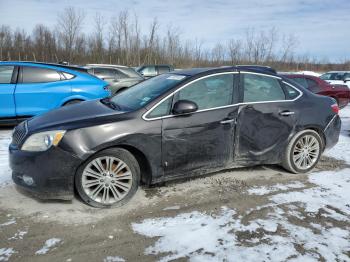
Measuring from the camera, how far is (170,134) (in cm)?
404

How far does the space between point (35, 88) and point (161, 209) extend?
16.1 ft

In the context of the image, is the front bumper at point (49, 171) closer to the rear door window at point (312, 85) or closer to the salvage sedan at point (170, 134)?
the salvage sedan at point (170, 134)

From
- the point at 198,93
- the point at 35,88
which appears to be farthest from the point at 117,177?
the point at 35,88

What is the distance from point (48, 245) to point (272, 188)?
9.35ft

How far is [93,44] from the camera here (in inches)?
1671

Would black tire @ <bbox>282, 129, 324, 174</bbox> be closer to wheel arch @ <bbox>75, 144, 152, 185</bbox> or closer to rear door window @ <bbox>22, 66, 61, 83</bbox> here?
wheel arch @ <bbox>75, 144, 152, 185</bbox>

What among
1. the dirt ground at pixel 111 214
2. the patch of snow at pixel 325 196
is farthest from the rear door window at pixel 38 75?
the patch of snow at pixel 325 196

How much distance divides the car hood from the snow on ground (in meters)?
1.24

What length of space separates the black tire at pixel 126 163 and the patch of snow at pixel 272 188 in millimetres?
1514

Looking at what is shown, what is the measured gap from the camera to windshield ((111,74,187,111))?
424cm

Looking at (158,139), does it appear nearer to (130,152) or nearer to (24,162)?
(130,152)

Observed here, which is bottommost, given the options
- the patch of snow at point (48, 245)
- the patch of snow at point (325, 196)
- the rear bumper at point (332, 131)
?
the patch of snow at point (48, 245)

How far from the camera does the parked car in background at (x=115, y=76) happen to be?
1260 cm

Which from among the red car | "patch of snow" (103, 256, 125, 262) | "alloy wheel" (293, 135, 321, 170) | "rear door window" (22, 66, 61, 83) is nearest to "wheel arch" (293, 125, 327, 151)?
"alloy wheel" (293, 135, 321, 170)
